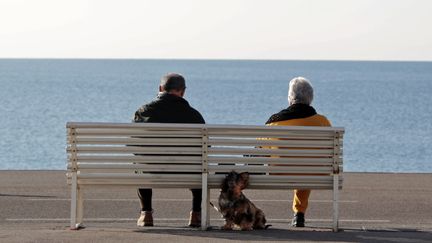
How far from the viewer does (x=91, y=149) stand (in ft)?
44.0

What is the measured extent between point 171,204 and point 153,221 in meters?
2.41

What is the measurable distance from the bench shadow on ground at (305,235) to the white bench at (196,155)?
265 millimetres

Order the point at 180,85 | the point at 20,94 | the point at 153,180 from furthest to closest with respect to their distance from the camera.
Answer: the point at 20,94, the point at 180,85, the point at 153,180

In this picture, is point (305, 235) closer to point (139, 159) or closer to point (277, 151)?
point (277, 151)

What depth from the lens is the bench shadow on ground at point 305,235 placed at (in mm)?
13031

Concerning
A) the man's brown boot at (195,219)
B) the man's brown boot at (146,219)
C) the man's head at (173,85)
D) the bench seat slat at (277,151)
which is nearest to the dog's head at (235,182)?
the bench seat slat at (277,151)

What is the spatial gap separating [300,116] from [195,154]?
1.56 meters

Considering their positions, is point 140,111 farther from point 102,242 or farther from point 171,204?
point 171,204

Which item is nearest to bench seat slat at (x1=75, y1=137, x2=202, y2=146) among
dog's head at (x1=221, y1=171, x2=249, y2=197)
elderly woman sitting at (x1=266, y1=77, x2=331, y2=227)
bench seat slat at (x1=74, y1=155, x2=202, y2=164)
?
bench seat slat at (x1=74, y1=155, x2=202, y2=164)

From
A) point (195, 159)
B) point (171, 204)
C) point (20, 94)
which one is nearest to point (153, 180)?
point (195, 159)

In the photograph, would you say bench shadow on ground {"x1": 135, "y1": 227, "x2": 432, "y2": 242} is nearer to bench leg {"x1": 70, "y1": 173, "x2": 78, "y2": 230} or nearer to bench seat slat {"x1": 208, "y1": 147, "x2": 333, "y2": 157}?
bench leg {"x1": 70, "y1": 173, "x2": 78, "y2": 230}

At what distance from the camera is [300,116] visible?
47.9ft

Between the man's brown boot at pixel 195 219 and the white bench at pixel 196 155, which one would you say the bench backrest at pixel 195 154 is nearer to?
the white bench at pixel 196 155

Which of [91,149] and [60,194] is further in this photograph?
[60,194]
